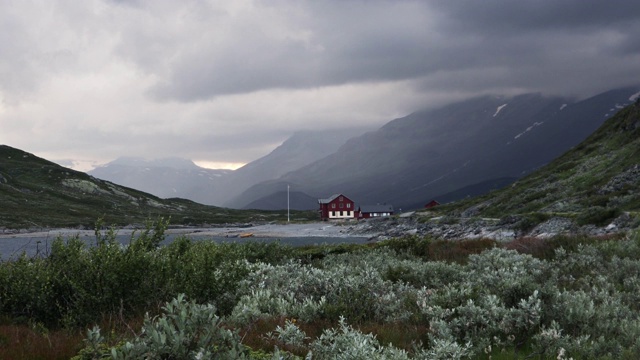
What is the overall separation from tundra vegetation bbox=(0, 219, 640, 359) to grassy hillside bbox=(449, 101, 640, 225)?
33546 mm

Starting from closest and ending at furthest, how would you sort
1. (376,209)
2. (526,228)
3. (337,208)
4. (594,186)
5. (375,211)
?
(526,228), (594,186), (337,208), (375,211), (376,209)

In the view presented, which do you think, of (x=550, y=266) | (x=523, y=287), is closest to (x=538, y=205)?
(x=550, y=266)

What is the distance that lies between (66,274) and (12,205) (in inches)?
6647

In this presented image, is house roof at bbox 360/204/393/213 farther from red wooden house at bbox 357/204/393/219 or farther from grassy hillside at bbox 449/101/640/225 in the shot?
grassy hillside at bbox 449/101/640/225

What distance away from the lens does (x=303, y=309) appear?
31.7 feet

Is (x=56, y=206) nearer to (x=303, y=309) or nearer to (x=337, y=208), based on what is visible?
(x=337, y=208)

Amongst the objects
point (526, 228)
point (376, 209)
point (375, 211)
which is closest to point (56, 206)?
point (375, 211)

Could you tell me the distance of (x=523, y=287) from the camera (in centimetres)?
1011

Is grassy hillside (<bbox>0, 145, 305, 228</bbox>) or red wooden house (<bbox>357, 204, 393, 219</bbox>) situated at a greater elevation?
grassy hillside (<bbox>0, 145, 305, 228</bbox>)

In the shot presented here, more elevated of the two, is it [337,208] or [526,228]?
[337,208]

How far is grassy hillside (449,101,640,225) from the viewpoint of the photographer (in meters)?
47.1

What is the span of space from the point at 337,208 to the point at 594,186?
117561 millimetres

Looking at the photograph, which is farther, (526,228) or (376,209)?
(376,209)

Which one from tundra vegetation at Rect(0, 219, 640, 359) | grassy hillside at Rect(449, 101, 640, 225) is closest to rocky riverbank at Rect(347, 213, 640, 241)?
grassy hillside at Rect(449, 101, 640, 225)
